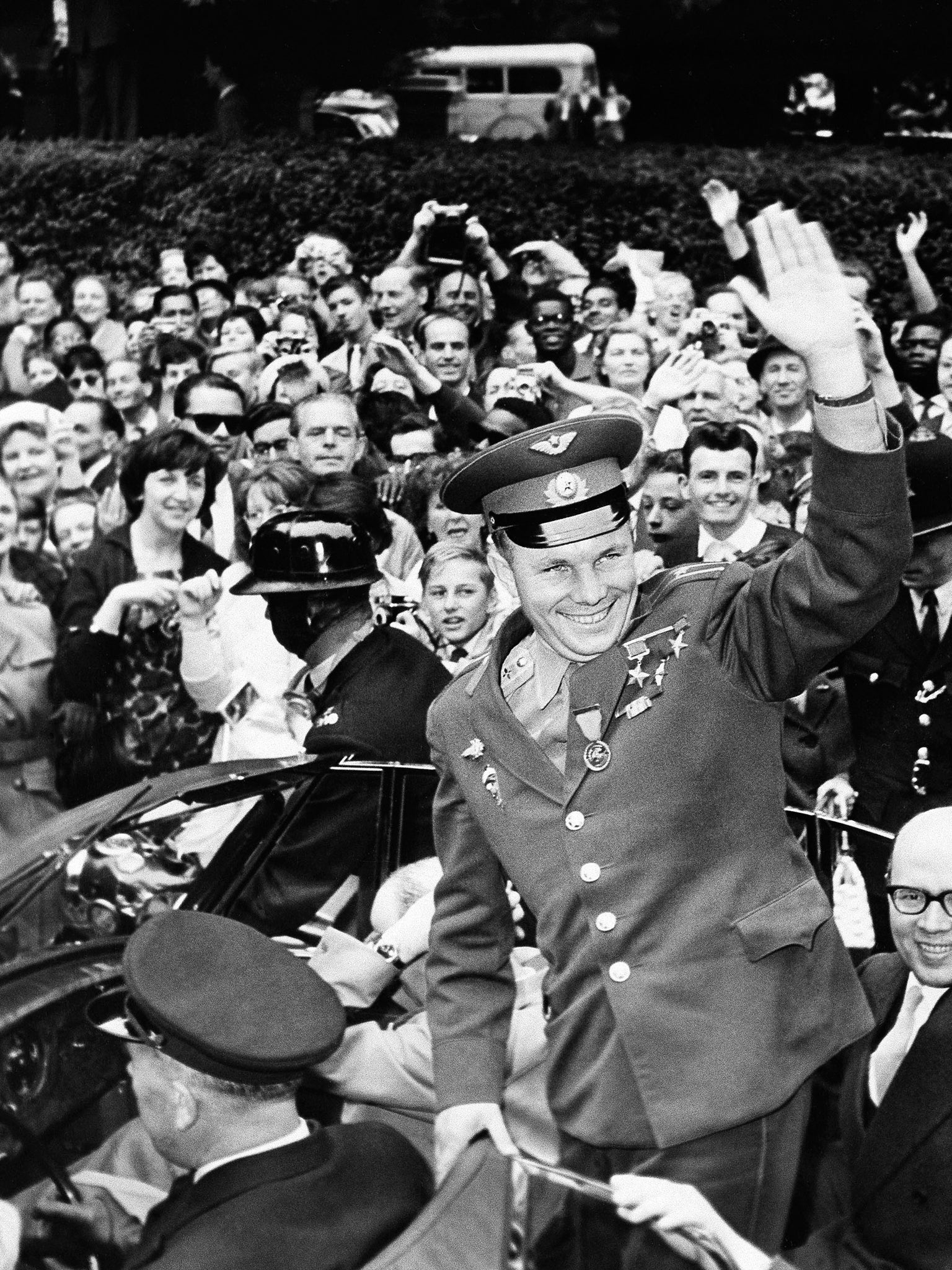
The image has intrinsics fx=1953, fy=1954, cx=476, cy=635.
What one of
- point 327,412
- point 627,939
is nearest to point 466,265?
point 327,412

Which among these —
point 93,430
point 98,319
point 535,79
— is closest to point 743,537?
point 93,430

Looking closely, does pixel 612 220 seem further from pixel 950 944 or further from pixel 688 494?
pixel 950 944

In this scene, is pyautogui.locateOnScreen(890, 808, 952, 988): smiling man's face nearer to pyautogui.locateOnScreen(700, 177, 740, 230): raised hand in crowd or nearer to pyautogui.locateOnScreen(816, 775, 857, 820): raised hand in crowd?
pyautogui.locateOnScreen(816, 775, 857, 820): raised hand in crowd

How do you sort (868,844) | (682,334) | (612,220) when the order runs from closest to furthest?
(868,844) → (682,334) → (612,220)

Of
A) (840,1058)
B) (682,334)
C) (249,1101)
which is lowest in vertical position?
(682,334)

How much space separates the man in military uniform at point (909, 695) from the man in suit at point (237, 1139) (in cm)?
247

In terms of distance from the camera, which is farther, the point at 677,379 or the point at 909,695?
the point at 677,379

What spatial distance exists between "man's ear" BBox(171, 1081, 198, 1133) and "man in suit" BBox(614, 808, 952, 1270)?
88 centimetres

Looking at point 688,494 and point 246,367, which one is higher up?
point 688,494

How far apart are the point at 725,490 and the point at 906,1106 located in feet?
9.26

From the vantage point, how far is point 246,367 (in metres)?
8.62

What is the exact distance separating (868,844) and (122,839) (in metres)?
1.38

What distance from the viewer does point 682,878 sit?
262 cm

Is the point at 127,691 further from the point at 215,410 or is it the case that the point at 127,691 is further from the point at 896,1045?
the point at 896,1045
